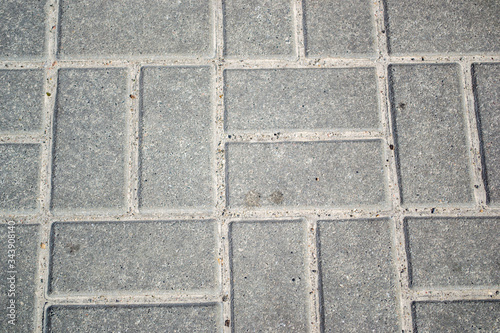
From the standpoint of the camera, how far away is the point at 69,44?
5.16 feet

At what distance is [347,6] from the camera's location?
161 cm

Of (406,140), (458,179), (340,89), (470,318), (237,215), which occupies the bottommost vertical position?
(470,318)

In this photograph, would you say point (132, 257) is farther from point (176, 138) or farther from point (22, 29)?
point (22, 29)

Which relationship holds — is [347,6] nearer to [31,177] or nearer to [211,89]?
[211,89]

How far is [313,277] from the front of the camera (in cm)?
147

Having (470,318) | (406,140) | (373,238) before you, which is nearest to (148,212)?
(373,238)

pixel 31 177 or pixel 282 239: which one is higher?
pixel 31 177

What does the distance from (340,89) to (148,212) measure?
1.09 metres

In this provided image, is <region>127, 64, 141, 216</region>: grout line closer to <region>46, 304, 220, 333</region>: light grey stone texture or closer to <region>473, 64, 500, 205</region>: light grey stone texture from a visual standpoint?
<region>46, 304, 220, 333</region>: light grey stone texture

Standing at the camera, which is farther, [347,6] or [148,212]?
[347,6]

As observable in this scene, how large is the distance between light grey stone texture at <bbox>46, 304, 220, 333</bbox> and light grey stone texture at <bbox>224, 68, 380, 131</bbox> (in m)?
0.88

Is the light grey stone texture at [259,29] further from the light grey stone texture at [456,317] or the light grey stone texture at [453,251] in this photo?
the light grey stone texture at [456,317]

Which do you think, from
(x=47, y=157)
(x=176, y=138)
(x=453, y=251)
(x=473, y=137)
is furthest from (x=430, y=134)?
(x=47, y=157)

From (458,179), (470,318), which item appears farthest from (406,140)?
(470,318)
